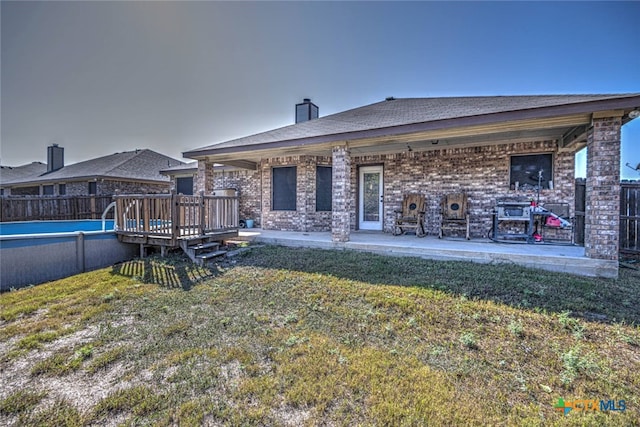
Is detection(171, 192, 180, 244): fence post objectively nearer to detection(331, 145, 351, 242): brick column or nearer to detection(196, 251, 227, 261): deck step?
detection(196, 251, 227, 261): deck step

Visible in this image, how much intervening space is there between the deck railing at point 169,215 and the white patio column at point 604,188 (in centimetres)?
674

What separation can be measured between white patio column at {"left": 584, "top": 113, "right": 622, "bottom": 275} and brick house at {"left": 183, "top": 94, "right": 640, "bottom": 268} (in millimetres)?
12

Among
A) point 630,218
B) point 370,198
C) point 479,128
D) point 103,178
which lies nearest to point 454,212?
point 370,198

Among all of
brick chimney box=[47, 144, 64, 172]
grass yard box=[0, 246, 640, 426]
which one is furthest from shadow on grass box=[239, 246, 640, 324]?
brick chimney box=[47, 144, 64, 172]

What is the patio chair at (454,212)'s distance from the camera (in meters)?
7.04

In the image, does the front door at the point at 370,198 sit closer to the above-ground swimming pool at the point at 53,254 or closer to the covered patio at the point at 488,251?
the covered patio at the point at 488,251

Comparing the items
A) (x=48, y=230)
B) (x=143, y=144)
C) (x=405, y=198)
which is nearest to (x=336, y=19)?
(x=405, y=198)

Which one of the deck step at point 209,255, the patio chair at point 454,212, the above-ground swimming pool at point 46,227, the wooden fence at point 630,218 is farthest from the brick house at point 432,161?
the above-ground swimming pool at point 46,227

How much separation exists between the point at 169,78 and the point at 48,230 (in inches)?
224

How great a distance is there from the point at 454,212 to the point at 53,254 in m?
8.39

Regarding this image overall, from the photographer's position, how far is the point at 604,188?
14.3 ft

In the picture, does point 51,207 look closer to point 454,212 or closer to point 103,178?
point 103,178

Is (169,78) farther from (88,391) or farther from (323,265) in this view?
(88,391)

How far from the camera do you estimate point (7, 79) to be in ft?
26.6
